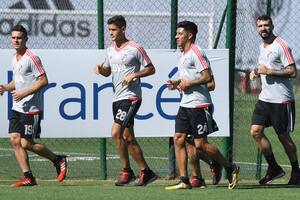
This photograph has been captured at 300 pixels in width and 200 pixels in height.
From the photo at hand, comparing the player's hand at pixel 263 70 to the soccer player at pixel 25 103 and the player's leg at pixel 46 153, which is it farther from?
the player's leg at pixel 46 153

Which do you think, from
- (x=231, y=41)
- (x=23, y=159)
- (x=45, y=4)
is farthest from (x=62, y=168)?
(x=45, y=4)

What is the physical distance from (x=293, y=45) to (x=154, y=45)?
556cm

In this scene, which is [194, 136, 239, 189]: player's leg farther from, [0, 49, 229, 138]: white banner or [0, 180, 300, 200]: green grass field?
[0, 49, 229, 138]: white banner

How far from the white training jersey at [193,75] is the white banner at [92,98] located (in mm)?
2319

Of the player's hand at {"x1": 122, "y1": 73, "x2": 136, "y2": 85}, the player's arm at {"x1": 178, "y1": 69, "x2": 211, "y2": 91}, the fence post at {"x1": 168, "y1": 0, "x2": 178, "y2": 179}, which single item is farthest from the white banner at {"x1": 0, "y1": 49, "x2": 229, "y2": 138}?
the player's arm at {"x1": 178, "y1": 69, "x2": 211, "y2": 91}

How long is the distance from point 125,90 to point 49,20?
953 cm

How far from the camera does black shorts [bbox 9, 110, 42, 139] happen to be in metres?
13.1

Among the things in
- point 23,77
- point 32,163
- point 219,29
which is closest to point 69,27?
point 32,163

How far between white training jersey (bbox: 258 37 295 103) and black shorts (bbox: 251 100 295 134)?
7 cm

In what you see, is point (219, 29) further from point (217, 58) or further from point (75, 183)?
point (75, 183)

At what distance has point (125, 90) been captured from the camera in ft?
42.8

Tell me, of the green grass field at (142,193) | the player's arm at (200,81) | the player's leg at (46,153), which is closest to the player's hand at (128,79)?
the player's arm at (200,81)

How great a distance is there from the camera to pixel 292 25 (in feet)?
57.3

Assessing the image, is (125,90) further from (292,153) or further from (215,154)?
(292,153)
